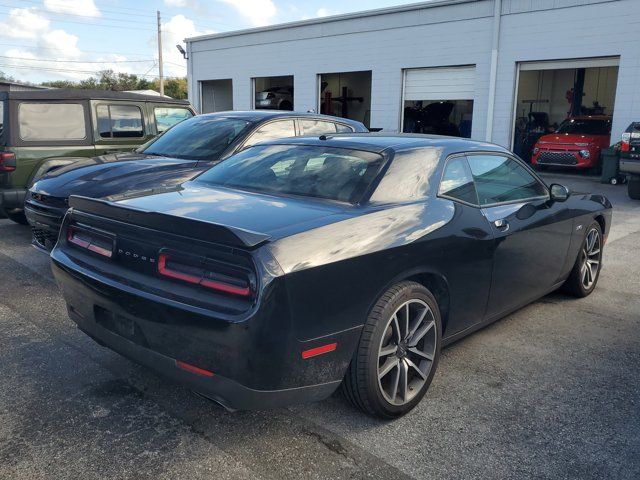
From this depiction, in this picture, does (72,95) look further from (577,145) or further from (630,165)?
(577,145)

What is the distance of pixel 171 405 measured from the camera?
317 cm

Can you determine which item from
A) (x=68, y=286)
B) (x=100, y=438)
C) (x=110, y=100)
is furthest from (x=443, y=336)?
(x=110, y=100)

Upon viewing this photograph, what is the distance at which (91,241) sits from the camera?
10.4 feet

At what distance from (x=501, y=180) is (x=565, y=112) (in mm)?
24065

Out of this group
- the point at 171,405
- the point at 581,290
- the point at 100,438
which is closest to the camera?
the point at 100,438

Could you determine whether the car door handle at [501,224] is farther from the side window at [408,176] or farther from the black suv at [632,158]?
the black suv at [632,158]

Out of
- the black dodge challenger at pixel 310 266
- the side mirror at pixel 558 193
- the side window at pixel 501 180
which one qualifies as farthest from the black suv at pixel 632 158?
the black dodge challenger at pixel 310 266

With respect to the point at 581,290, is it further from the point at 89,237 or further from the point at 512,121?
the point at 512,121

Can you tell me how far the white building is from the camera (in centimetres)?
1487

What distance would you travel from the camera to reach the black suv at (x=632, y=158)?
447 inches

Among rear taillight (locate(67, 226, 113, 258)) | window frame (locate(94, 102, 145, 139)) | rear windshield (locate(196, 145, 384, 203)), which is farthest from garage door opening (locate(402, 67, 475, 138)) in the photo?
rear taillight (locate(67, 226, 113, 258))

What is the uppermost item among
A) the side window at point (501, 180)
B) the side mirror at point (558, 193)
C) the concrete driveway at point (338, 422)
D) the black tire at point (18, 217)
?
the side window at point (501, 180)

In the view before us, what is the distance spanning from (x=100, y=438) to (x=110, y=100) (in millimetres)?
5929

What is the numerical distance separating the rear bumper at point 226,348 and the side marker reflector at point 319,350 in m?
0.02
